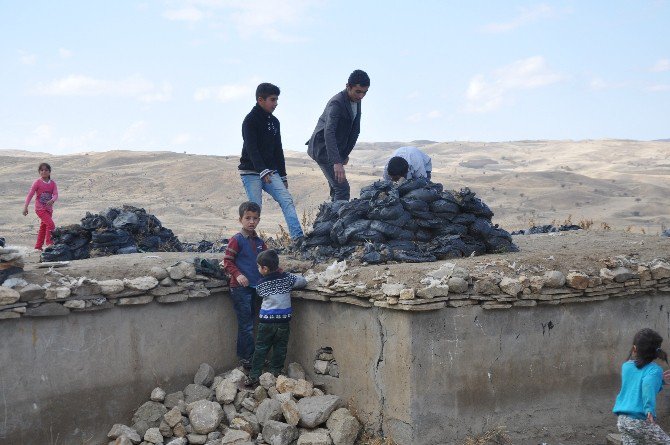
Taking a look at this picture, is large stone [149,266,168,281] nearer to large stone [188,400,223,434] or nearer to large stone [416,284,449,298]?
large stone [188,400,223,434]

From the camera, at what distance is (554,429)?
21.7ft

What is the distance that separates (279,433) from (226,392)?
719 mm

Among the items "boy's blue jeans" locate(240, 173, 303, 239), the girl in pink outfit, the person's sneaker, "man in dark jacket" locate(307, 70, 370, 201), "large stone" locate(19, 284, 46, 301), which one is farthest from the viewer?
the girl in pink outfit

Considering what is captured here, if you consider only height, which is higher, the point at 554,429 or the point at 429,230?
the point at 429,230

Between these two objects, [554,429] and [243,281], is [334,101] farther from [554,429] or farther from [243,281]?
[554,429]

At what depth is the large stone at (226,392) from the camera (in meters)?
6.45

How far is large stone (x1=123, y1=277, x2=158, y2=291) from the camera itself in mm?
6473

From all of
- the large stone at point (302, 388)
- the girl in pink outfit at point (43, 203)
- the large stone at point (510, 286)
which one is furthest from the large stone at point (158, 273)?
the girl in pink outfit at point (43, 203)

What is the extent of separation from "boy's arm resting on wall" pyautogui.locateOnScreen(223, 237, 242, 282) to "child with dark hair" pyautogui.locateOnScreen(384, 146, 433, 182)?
2.21 metres

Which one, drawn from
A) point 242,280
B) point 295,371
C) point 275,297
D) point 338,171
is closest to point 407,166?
point 338,171

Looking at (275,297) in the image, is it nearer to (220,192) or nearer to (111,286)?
(111,286)

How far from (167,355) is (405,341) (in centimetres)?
223

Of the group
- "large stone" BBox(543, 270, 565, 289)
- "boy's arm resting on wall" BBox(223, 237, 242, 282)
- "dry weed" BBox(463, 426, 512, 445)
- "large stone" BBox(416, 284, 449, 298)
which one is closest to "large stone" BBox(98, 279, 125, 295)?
"boy's arm resting on wall" BBox(223, 237, 242, 282)

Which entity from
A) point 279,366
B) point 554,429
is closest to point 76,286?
point 279,366
